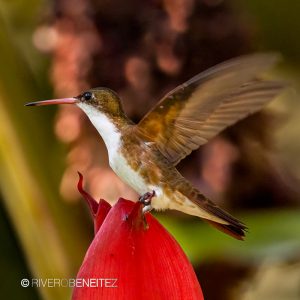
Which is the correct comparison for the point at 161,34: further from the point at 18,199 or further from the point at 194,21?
the point at 18,199

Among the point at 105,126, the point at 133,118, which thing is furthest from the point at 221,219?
the point at 133,118

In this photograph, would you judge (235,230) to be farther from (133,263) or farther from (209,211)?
(133,263)

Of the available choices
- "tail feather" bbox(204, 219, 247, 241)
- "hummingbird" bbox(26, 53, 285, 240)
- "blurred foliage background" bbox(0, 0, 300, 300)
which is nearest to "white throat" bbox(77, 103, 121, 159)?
"hummingbird" bbox(26, 53, 285, 240)

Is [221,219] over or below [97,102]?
below

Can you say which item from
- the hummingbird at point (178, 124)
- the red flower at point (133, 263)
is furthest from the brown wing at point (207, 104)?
the red flower at point (133, 263)

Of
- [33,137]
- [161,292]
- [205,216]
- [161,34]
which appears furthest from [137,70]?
[161,292]

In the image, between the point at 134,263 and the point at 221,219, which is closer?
the point at 134,263

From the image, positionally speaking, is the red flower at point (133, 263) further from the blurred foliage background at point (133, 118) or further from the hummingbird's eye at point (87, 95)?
the blurred foliage background at point (133, 118)
